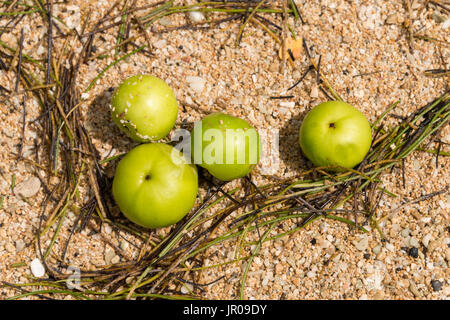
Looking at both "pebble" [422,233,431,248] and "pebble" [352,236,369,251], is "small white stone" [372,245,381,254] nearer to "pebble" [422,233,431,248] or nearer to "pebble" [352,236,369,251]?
"pebble" [352,236,369,251]

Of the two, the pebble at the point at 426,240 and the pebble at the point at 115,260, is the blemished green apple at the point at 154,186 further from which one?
the pebble at the point at 426,240

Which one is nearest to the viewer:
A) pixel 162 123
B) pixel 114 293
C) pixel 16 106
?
pixel 162 123

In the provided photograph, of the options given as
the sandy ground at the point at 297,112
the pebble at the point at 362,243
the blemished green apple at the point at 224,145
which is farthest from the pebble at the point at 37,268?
the pebble at the point at 362,243

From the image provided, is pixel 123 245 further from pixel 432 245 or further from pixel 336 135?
pixel 432 245

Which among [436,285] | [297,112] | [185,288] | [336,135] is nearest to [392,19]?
[297,112]

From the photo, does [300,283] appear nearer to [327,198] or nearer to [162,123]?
[327,198]
